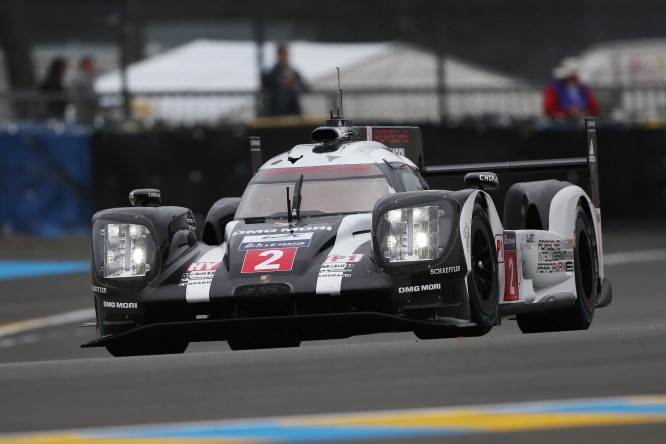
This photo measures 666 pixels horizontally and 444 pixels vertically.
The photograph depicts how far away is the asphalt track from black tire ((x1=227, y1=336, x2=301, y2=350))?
9.55 feet

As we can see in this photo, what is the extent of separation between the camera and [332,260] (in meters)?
8.06

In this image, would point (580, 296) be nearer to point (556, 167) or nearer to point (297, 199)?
point (556, 167)

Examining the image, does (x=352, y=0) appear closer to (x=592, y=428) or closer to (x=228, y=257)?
(x=228, y=257)

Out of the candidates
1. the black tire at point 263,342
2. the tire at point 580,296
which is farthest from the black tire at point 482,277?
the tire at point 580,296

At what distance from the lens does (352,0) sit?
19.8m

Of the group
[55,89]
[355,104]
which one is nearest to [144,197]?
[355,104]

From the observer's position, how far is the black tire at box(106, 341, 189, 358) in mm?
8636

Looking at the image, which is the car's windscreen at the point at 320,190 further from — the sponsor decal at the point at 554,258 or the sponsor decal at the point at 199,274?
the sponsor decal at the point at 554,258

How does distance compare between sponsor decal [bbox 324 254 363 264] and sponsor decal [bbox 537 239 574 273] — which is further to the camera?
sponsor decal [bbox 537 239 574 273]

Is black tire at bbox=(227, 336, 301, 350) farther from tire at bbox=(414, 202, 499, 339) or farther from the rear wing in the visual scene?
the rear wing

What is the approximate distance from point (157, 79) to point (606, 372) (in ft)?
55.9

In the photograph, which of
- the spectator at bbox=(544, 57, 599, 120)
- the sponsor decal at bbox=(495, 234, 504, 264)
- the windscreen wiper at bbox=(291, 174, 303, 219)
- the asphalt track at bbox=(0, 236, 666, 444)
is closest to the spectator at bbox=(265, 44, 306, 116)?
the spectator at bbox=(544, 57, 599, 120)

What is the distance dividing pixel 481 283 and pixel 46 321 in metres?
6.79

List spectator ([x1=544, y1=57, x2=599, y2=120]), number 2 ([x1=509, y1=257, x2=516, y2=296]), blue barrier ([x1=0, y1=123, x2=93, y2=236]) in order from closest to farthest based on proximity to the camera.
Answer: number 2 ([x1=509, y1=257, x2=516, y2=296]) → blue barrier ([x1=0, y1=123, x2=93, y2=236]) → spectator ([x1=544, y1=57, x2=599, y2=120])
